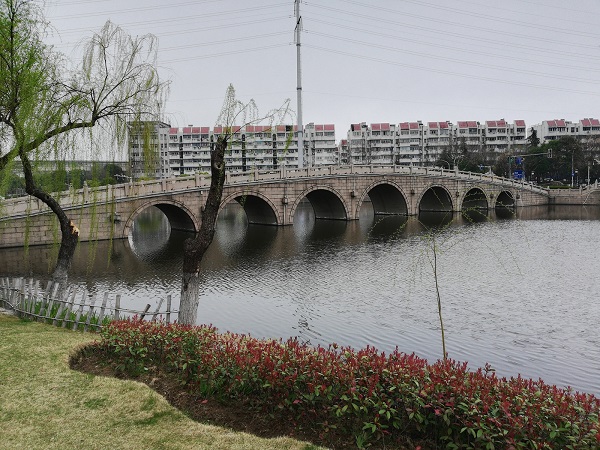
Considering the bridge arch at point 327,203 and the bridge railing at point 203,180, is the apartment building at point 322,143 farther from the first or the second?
the bridge arch at point 327,203

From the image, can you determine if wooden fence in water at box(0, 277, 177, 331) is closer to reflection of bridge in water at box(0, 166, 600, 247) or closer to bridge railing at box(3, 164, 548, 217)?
reflection of bridge in water at box(0, 166, 600, 247)

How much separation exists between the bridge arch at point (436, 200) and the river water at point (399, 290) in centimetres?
1991

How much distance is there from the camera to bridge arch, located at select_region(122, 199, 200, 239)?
1284 inches

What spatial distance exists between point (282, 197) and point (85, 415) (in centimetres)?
3407

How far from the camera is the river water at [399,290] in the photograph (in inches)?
482

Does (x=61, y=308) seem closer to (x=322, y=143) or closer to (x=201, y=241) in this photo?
(x=201, y=241)

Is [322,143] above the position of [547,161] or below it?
above

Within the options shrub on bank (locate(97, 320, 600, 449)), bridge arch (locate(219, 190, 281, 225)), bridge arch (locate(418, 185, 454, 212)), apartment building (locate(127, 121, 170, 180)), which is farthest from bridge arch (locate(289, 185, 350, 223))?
shrub on bank (locate(97, 320, 600, 449))

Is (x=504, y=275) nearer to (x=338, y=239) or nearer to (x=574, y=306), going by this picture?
(x=574, y=306)

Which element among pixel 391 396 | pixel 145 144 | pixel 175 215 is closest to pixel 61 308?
pixel 145 144

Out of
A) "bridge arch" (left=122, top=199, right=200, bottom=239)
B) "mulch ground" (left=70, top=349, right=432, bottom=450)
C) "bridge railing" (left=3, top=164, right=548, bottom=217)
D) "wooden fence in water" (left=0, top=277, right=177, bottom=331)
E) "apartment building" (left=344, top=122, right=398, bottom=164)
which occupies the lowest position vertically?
"mulch ground" (left=70, top=349, right=432, bottom=450)

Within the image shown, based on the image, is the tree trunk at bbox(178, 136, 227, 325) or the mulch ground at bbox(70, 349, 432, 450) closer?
the mulch ground at bbox(70, 349, 432, 450)

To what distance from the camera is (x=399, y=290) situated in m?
18.0

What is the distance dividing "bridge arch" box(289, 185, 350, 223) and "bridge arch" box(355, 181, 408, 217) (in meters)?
2.81
